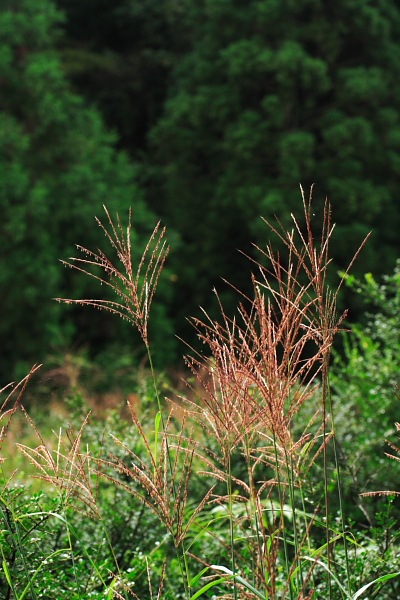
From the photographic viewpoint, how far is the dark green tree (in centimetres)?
1088

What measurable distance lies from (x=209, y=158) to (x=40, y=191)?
4434 millimetres

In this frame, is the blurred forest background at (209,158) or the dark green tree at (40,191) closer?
the dark green tree at (40,191)

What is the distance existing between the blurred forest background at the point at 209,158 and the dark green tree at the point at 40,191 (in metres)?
0.03

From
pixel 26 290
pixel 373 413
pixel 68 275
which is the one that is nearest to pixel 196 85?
pixel 68 275

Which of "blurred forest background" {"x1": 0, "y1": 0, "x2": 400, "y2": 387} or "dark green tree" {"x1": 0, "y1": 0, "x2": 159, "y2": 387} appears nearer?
"dark green tree" {"x1": 0, "y1": 0, "x2": 159, "y2": 387}

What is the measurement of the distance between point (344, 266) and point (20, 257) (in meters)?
5.33

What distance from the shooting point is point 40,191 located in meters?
10.9

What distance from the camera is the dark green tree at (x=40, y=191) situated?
1088 cm

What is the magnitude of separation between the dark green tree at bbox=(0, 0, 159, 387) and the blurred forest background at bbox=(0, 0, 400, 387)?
27mm

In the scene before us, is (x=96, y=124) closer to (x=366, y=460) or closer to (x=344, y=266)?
(x=344, y=266)

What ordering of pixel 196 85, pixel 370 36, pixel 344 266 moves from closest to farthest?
pixel 344 266, pixel 370 36, pixel 196 85

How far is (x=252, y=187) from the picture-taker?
11.9 m

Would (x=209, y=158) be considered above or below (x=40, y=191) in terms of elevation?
above

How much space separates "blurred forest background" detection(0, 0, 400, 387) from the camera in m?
11.1
